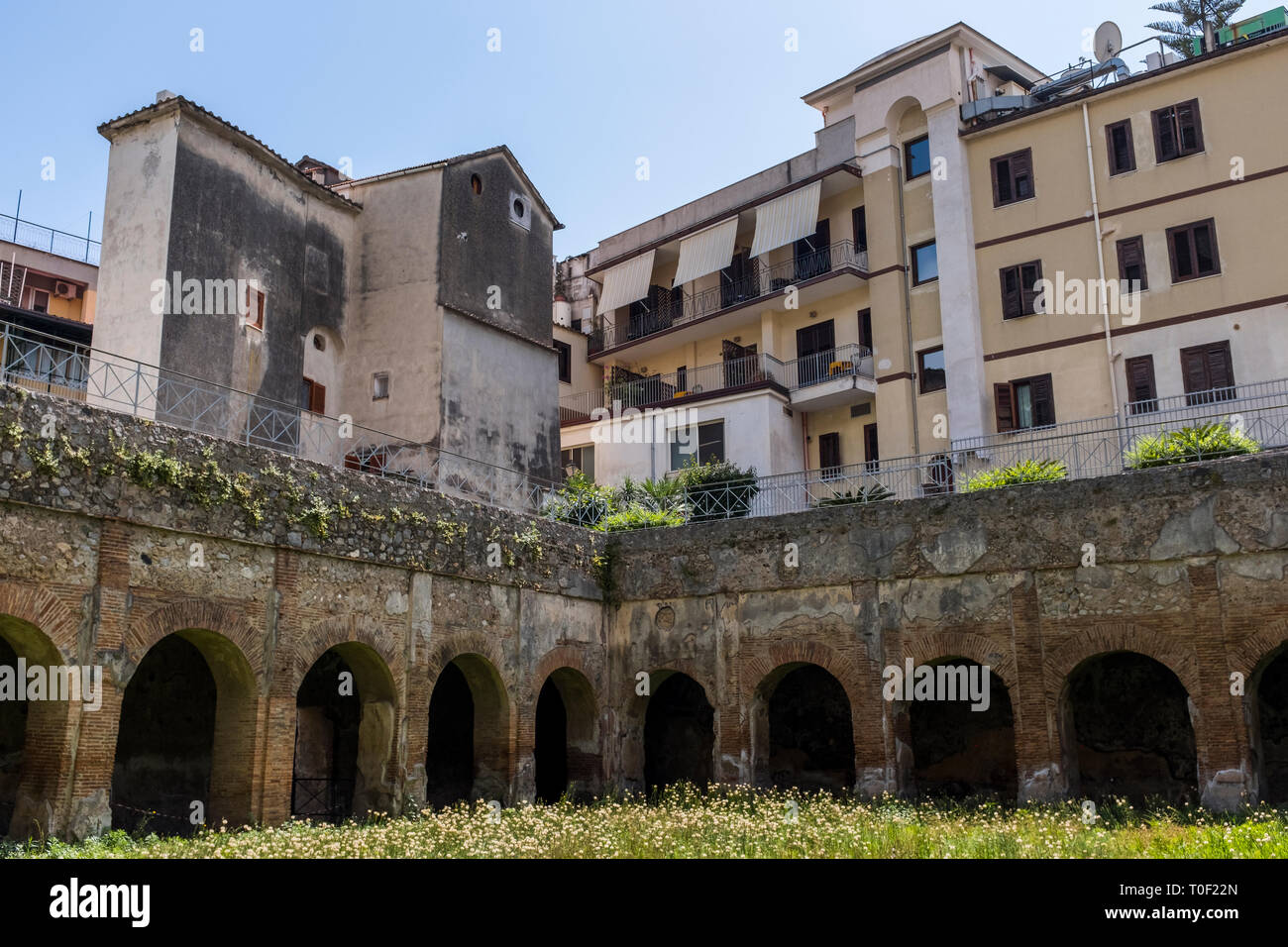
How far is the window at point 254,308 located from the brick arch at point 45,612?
11653 mm

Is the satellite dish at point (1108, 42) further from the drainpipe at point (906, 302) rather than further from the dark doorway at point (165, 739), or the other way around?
the dark doorway at point (165, 739)

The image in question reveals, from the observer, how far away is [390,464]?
80.0ft

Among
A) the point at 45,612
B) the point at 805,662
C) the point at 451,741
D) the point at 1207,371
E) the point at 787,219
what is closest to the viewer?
the point at 45,612

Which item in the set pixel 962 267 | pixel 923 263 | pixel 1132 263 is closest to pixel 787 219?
pixel 923 263

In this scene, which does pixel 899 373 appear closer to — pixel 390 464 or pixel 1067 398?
pixel 1067 398

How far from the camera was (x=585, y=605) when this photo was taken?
20.1m

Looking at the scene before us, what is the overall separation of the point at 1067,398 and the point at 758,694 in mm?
11664

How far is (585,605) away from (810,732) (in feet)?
17.2

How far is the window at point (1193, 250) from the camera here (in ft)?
81.6

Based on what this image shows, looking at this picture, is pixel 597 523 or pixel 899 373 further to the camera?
pixel 899 373

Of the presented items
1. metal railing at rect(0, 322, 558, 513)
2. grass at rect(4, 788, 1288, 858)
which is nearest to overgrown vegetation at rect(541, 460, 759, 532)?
metal railing at rect(0, 322, 558, 513)

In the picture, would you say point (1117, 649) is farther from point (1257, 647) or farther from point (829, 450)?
point (829, 450)
